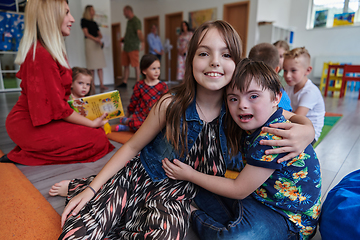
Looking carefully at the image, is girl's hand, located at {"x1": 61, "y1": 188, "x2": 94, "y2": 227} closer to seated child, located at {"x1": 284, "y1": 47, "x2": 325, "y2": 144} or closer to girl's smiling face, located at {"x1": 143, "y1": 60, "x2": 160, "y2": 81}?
seated child, located at {"x1": 284, "y1": 47, "x2": 325, "y2": 144}

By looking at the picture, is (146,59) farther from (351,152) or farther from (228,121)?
(351,152)

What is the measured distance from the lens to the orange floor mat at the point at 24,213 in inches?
33.1

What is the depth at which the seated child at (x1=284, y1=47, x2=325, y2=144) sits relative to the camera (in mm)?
1540

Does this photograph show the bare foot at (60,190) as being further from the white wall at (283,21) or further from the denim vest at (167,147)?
the white wall at (283,21)

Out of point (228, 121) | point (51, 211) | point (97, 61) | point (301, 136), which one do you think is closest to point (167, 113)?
point (228, 121)

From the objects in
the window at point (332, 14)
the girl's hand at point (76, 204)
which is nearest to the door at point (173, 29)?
the window at point (332, 14)

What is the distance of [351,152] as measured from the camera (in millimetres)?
1722

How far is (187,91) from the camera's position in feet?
2.88

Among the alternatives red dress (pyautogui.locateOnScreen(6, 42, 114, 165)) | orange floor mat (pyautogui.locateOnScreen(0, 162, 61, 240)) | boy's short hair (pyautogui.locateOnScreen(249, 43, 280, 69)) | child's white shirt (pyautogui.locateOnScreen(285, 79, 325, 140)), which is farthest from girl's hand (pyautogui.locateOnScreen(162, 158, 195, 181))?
child's white shirt (pyautogui.locateOnScreen(285, 79, 325, 140))

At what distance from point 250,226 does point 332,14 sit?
7612 millimetres

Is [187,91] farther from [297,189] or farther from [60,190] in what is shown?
[60,190]

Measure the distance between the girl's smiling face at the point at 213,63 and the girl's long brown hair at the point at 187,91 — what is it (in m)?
0.02

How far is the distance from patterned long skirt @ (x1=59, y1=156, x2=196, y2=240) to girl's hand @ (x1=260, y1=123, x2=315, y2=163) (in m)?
0.36

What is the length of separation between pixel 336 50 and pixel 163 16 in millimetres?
4924
